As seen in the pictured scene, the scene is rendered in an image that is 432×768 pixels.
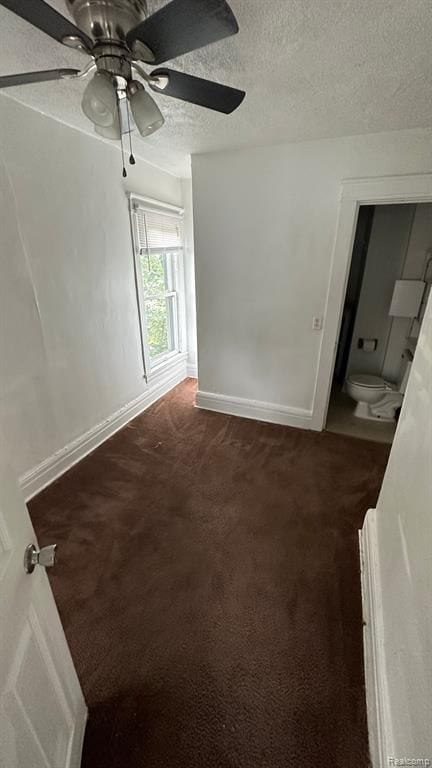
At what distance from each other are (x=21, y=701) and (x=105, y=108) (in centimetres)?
166

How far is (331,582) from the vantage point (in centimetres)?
156

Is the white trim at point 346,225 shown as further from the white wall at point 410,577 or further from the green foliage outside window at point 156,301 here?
the green foliage outside window at point 156,301

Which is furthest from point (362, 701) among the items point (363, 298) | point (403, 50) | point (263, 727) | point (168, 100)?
point (363, 298)

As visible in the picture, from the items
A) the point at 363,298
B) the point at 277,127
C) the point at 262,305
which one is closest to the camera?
the point at 277,127

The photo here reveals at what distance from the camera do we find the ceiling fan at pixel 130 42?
808mm

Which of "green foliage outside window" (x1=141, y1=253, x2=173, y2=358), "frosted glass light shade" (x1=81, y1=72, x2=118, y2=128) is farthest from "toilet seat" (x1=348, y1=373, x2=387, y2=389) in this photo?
"frosted glass light shade" (x1=81, y1=72, x2=118, y2=128)

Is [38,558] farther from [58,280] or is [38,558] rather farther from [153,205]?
[153,205]

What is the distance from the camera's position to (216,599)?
4.90 ft

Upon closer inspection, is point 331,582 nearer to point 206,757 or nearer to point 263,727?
point 263,727

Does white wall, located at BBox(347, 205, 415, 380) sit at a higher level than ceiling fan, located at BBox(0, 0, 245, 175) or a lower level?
lower

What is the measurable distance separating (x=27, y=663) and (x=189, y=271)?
11.7 ft

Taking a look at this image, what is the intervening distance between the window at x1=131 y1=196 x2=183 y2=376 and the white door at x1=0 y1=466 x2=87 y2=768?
249cm

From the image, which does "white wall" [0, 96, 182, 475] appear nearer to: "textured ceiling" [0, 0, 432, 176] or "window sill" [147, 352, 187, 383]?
"textured ceiling" [0, 0, 432, 176]

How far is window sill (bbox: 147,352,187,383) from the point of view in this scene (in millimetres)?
→ 3357
